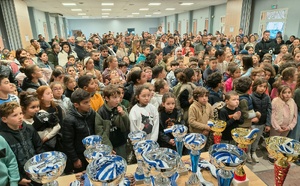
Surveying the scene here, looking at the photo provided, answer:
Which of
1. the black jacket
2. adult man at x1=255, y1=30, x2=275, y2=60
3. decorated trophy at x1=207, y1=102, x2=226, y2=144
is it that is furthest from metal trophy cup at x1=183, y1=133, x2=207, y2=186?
adult man at x1=255, y1=30, x2=275, y2=60

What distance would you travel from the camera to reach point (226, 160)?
1.09 meters

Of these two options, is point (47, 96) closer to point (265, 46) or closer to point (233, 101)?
point (233, 101)

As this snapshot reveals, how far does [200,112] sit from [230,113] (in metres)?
0.34

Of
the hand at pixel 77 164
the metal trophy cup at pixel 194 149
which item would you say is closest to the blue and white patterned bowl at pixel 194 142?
the metal trophy cup at pixel 194 149

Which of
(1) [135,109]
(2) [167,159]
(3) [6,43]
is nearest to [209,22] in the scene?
(3) [6,43]

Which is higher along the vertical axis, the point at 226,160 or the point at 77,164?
the point at 226,160

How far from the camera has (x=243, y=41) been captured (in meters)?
7.30

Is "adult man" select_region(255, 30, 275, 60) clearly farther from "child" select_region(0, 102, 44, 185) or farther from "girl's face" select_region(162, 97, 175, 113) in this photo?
"child" select_region(0, 102, 44, 185)

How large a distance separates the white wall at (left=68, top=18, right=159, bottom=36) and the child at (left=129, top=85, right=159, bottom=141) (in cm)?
2420

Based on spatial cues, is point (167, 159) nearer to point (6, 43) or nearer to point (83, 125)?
point (83, 125)

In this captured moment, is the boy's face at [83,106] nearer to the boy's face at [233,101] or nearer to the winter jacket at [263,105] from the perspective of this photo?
the boy's face at [233,101]

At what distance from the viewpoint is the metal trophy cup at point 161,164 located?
995 millimetres

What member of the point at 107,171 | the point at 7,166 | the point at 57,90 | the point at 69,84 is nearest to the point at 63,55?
the point at 69,84

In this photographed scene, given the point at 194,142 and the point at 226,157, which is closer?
the point at 226,157
